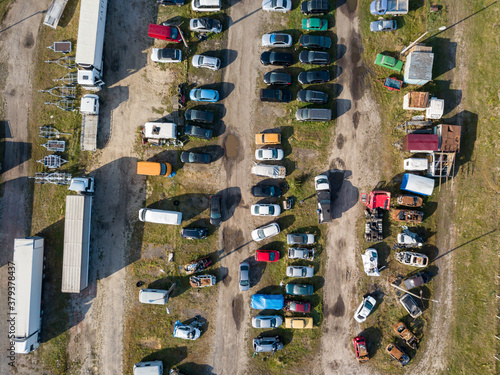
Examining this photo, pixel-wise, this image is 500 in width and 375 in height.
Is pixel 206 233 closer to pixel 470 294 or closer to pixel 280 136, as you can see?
pixel 280 136

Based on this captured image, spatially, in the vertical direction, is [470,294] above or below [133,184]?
below

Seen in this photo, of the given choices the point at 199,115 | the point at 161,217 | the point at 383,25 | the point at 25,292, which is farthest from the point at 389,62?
the point at 25,292

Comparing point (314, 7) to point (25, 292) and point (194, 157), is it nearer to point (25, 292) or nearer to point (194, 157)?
point (194, 157)

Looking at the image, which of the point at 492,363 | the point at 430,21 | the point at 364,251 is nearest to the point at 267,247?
the point at 364,251

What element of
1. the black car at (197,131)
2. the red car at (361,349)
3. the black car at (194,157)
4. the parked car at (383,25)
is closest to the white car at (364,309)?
the red car at (361,349)

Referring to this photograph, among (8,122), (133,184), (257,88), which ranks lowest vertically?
(133,184)

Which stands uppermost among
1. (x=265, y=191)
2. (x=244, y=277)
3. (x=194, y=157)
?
(x=194, y=157)

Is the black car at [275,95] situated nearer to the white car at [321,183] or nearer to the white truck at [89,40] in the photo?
the white car at [321,183]
